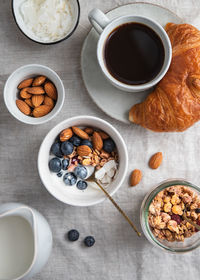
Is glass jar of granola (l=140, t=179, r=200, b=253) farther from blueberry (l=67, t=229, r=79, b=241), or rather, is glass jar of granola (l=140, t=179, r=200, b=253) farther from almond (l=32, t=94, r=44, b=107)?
almond (l=32, t=94, r=44, b=107)

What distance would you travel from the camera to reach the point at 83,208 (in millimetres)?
1193

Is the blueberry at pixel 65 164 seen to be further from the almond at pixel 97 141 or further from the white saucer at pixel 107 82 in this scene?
the white saucer at pixel 107 82

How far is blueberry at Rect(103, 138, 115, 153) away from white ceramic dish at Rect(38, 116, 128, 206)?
2 centimetres

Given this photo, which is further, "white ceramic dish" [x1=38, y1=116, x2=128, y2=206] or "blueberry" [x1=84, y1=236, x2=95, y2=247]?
"blueberry" [x1=84, y1=236, x2=95, y2=247]

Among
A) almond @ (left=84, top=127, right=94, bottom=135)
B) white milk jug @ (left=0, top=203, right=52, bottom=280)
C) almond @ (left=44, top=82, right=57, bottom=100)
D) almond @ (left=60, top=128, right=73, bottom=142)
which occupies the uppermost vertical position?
almond @ (left=44, top=82, right=57, bottom=100)

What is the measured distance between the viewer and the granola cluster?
3.60 ft

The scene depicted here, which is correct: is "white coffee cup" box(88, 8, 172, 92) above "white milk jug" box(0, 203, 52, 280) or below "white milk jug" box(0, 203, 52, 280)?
above

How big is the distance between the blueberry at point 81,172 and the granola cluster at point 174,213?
0.82 feet

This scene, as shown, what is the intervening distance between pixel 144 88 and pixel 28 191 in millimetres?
557

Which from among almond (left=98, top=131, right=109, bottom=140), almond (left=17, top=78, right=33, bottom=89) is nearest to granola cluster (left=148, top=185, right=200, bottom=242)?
almond (left=98, top=131, right=109, bottom=140)

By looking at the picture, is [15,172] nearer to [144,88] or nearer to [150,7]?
[144,88]

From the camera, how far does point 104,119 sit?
118 cm

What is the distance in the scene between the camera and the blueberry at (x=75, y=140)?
3.74ft

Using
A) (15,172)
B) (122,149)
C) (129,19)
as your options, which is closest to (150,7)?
(129,19)
